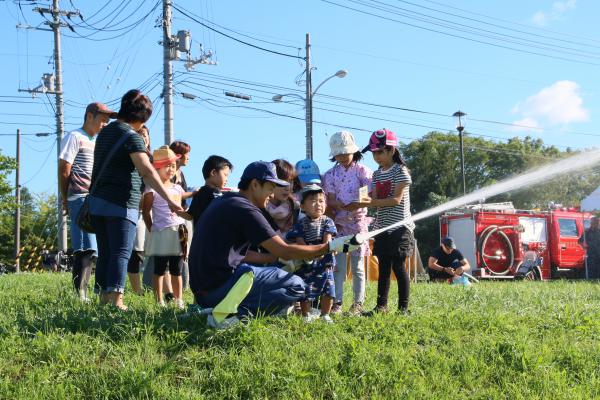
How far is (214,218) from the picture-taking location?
15.8 feet

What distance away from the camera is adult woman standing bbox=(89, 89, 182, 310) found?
560 cm

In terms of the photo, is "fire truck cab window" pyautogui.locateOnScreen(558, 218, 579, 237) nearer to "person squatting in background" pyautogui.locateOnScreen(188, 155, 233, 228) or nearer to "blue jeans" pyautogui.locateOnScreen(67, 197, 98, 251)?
Result: "person squatting in background" pyautogui.locateOnScreen(188, 155, 233, 228)

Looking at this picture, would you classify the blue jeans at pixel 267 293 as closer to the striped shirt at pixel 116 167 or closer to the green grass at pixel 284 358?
the green grass at pixel 284 358

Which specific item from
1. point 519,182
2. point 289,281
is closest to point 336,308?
point 289,281

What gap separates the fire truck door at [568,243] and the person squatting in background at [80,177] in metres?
21.4

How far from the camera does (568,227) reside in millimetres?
25297

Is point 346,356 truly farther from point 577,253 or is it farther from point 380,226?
point 577,253

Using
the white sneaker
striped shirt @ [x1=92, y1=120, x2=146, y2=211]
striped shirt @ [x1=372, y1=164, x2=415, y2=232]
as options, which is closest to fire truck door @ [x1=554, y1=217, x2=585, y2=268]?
striped shirt @ [x1=372, y1=164, x2=415, y2=232]

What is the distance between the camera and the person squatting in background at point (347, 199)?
655cm

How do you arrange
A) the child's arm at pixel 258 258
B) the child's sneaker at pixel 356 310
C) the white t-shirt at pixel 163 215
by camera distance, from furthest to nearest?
the white t-shirt at pixel 163 215, the child's sneaker at pixel 356 310, the child's arm at pixel 258 258

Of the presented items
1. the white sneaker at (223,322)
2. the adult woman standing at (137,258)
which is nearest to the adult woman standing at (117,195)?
the white sneaker at (223,322)

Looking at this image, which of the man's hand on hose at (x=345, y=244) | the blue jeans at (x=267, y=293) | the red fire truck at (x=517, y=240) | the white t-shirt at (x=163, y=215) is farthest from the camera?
the red fire truck at (x=517, y=240)

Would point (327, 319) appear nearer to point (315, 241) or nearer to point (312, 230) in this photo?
point (315, 241)

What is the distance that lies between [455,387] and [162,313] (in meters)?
2.36
